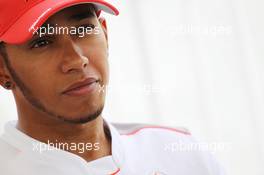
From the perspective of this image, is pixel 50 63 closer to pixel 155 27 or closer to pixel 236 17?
pixel 155 27

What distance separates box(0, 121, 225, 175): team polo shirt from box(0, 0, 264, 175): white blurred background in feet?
1.27

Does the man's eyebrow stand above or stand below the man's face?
above

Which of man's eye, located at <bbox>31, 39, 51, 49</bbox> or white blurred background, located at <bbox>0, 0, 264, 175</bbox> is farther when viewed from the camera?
white blurred background, located at <bbox>0, 0, 264, 175</bbox>

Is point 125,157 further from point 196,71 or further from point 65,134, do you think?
point 196,71

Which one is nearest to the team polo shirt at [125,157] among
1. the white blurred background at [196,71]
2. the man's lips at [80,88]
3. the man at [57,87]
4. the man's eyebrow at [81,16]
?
the man at [57,87]

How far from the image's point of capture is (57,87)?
877 mm

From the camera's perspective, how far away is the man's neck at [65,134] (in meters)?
0.94

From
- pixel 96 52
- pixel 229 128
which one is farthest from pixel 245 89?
pixel 96 52

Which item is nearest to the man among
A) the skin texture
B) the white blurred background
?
the skin texture

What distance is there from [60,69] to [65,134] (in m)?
0.16

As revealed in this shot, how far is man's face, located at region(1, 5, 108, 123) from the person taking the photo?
0.87 meters

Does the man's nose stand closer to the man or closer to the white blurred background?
the man

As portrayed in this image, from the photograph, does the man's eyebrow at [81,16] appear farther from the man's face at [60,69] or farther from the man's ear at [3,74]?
the man's ear at [3,74]

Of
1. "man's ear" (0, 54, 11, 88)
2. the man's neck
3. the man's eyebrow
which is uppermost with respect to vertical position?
the man's eyebrow
